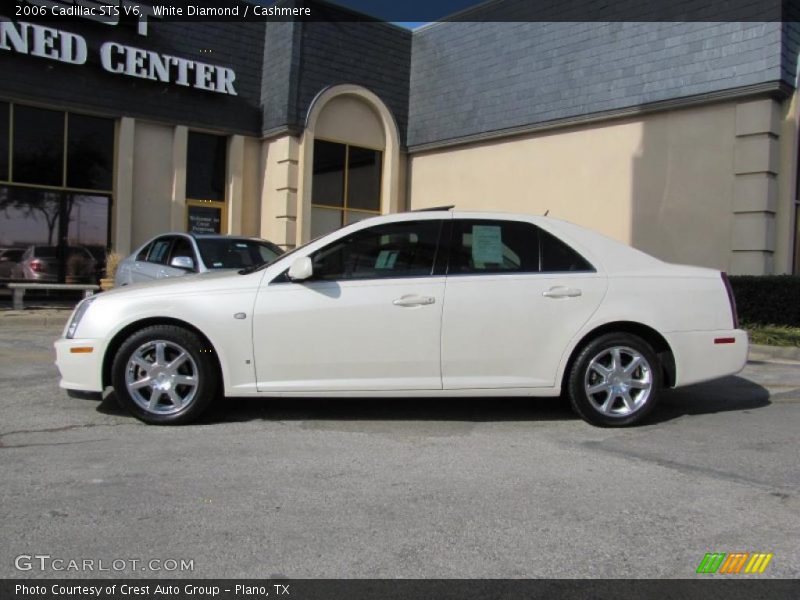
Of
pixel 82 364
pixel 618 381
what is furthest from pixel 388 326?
pixel 82 364

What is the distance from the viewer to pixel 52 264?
14.4 metres

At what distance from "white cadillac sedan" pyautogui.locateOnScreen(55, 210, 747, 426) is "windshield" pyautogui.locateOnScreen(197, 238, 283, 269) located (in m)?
3.59

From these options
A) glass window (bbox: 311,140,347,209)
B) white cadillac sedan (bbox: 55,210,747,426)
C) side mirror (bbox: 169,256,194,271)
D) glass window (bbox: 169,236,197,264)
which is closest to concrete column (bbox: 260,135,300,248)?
glass window (bbox: 311,140,347,209)

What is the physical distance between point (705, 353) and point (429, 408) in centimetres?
233

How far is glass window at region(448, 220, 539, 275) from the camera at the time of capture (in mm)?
5496

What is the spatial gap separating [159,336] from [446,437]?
90.6 inches

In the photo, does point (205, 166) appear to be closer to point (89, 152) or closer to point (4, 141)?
point (89, 152)

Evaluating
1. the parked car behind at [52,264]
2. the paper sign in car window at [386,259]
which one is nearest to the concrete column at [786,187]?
the paper sign in car window at [386,259]

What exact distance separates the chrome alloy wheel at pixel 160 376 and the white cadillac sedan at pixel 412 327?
0.03ft
